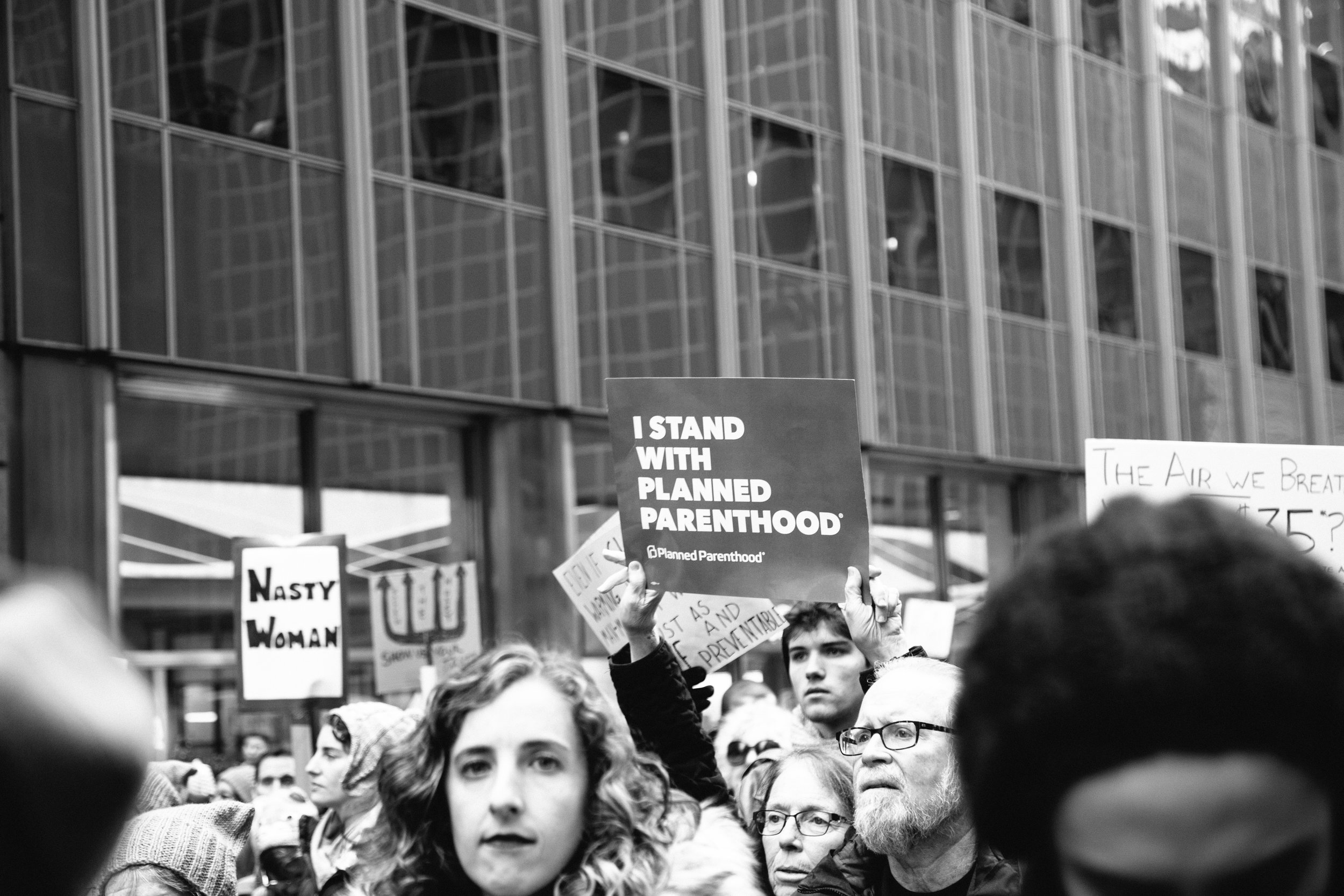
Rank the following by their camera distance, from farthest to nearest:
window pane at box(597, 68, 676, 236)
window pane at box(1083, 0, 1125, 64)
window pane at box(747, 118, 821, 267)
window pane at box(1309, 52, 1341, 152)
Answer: window pane at box(1309, 52, 1341, 152)
window pane at box(1083, 0, 1125, 64)
window pane at box(747, 118, 821, 267)
window pane at box(597, 68, 676, 236)

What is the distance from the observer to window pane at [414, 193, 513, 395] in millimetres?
16250

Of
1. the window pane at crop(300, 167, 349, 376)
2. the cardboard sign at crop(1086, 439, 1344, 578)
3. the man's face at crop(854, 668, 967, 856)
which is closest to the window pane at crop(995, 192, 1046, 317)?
the window pane at crop(300, 167, 349, 376)

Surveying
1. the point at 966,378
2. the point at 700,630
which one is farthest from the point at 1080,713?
the point at 966,378

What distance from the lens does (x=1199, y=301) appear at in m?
25.9

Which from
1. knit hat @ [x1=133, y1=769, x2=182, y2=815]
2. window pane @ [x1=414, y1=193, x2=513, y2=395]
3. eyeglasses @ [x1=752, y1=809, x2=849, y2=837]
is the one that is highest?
window pane @ [x1=414, y1=193, x2=513, y2=395]

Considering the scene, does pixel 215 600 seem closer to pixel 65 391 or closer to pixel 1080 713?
pixel 65 391

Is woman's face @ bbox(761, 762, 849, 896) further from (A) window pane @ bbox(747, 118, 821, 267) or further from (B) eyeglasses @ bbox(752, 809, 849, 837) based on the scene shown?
(A) window pane @ bbox(747, 118, 821, 267)

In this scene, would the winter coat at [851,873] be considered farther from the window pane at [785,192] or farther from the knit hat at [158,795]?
the window pane at [785,192]

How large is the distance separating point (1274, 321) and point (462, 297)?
15220mm

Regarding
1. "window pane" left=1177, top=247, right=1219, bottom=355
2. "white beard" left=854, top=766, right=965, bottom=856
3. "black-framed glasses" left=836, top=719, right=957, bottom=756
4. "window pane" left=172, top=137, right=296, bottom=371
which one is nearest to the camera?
"white beard" left=854, top=766, right=965, bottom=856

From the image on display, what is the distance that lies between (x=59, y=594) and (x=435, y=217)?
15429 millimetres

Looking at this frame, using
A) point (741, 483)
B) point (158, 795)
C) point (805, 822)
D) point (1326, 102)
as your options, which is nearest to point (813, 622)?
point (741, 483)

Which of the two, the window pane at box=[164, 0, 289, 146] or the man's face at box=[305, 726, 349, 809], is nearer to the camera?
the man's face at box=[305, 726, 349, 809]

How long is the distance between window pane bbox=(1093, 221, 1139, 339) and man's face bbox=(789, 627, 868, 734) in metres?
18.8
